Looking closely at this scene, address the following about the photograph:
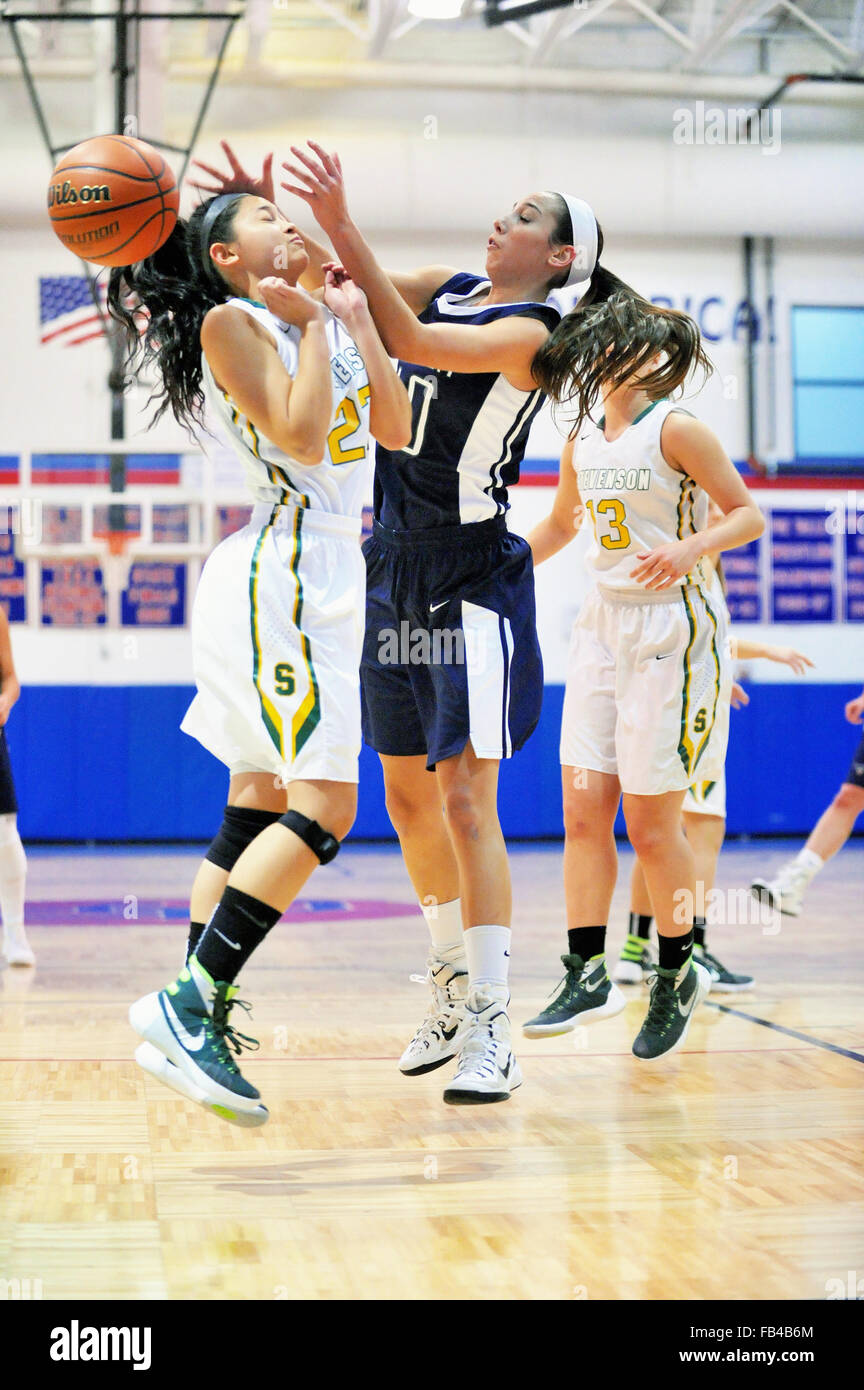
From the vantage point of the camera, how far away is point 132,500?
1089cm

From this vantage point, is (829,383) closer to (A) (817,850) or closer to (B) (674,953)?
(A) (817,850)

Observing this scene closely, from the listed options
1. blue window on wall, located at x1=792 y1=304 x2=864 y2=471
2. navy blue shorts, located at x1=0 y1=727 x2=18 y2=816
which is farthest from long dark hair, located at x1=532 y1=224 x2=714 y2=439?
blue window on wall, located at x1=792 y1=304 x2=864 y2=471

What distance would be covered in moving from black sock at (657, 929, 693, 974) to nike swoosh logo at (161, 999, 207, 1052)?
4.69 ft

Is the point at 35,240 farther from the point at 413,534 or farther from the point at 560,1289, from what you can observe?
the point at 560,1289

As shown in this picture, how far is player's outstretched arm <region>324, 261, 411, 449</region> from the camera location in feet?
9.36

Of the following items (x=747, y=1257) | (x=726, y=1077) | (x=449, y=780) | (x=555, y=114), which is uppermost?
(x=555, y=114)

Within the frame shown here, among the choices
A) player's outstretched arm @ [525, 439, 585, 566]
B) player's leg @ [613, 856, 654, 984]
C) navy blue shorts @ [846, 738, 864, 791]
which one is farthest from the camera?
navy blue shorts @ [846, 738, 864, 791]

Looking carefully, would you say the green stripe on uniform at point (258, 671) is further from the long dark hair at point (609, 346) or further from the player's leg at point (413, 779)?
the long dark hair at point (609, 346)

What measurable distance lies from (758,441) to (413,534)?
910 cm

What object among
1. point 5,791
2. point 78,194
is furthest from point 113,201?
point 5,791

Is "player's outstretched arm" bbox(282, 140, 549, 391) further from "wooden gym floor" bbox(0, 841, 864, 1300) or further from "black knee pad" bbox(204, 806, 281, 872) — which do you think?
"wooden gym floor" bbox(0, 841, 864, 1300)

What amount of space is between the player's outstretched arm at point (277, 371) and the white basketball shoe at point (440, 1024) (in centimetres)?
132

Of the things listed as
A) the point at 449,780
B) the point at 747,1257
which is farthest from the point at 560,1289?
the point at 449,780

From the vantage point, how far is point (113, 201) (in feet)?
10.5
